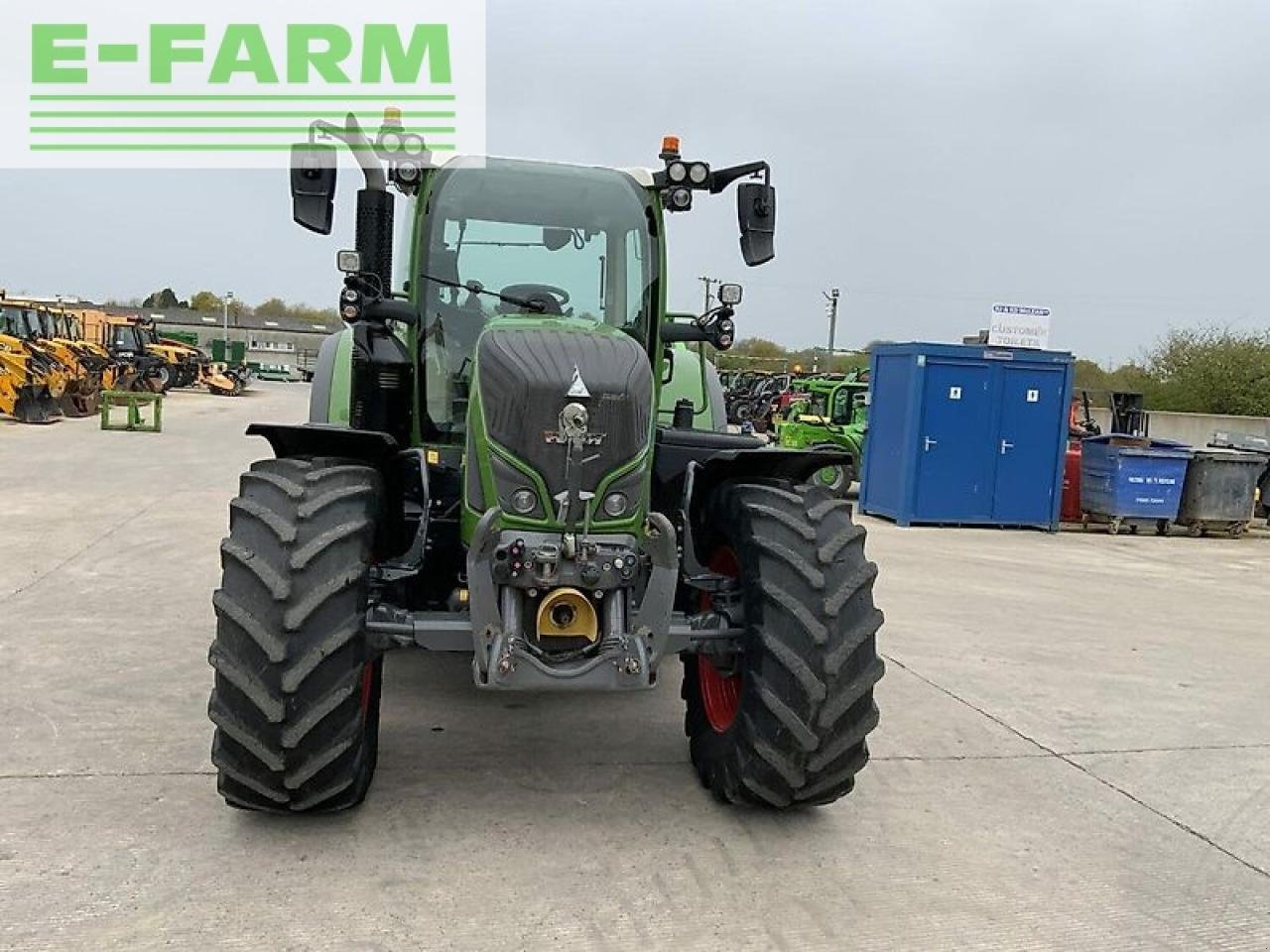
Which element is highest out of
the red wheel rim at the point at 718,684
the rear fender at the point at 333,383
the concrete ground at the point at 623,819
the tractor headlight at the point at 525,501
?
the rear fender at the point at 333,383

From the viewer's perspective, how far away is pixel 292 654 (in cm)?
334

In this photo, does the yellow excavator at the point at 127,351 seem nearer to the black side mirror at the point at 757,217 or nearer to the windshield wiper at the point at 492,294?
the windshield wiper at the point at 492,294

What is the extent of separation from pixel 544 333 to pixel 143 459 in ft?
43.3

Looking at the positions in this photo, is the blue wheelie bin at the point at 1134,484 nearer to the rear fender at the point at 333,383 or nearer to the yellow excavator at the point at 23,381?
the rear fender at the point at 333,383

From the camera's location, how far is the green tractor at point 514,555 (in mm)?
3418

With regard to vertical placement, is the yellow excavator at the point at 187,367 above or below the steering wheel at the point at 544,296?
below

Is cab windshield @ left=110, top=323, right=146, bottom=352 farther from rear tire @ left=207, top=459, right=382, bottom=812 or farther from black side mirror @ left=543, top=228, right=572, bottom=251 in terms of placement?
rear tire @ left=207, top=459, right=382, bottom=812

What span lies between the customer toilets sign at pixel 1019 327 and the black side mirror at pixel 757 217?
32.4ft

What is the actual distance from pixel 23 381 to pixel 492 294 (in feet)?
58.2

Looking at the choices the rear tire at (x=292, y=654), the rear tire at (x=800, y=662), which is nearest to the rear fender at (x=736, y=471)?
the rear tire at (x=800, y=662)

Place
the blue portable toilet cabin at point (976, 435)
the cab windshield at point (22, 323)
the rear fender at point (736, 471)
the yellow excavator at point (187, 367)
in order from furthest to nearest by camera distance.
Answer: the yellow excavator at point (187, 367)
the cab windshield at point (22, 323)
the blue portable toilet cabin at point (976, 435)
the rear fender at point (736, 471)

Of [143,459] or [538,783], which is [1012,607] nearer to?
[538,783]

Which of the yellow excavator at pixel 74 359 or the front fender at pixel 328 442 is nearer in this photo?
the front fender at pixel 328 442

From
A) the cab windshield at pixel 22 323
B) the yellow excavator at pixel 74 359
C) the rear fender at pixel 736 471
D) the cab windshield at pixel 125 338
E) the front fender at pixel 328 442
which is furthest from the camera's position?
the cab windshield at pixel 125 338
